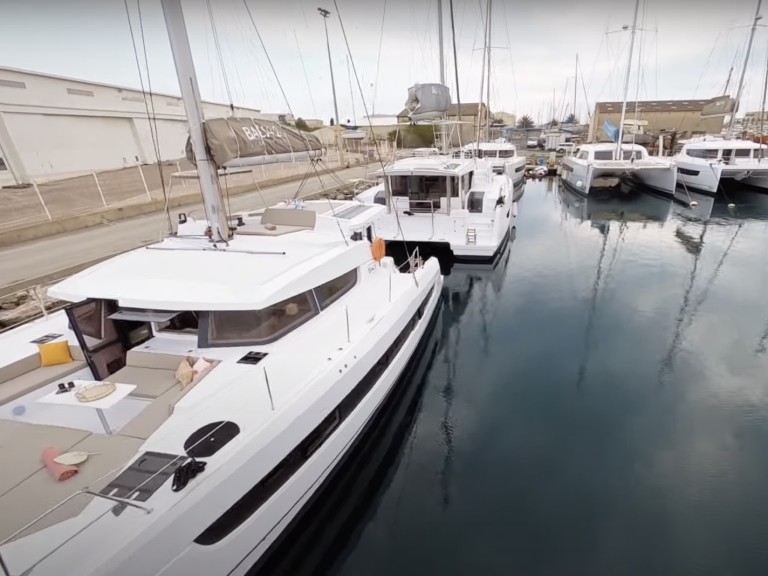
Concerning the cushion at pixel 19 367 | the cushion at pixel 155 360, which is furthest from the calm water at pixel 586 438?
the cushion at pixel 19 367

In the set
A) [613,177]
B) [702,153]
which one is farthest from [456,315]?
[613,177]

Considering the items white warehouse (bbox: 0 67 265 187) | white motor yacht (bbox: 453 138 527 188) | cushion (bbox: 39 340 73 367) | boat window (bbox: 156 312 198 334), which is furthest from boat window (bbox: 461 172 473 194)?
white warehouse (bbox: 0 67 265 187)

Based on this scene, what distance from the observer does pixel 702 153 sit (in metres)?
21.0

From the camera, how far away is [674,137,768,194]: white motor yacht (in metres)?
19.0

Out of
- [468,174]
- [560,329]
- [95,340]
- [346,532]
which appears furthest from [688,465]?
[468,174]

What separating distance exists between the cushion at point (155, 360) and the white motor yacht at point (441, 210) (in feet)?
24.1

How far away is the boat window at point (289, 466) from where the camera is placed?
2988 millimetres

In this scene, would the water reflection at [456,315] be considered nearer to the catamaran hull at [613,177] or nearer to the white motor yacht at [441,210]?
the white motor yacht at [441,210]

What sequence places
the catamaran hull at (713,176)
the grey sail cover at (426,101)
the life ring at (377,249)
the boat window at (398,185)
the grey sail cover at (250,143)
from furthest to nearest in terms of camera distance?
the catamaran hull at (713,176), the grey sail cover at (426,101), the boat window at (398,185), the life ring at (377,249), the grey sail cover at (250,143)

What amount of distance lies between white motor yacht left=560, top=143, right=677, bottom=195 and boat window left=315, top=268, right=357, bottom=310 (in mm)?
19815

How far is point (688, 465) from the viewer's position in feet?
15.6

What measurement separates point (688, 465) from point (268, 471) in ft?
16.8

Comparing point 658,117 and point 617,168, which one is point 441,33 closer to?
point 617,168

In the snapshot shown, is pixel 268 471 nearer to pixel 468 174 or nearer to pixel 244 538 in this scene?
pixel 244 538
